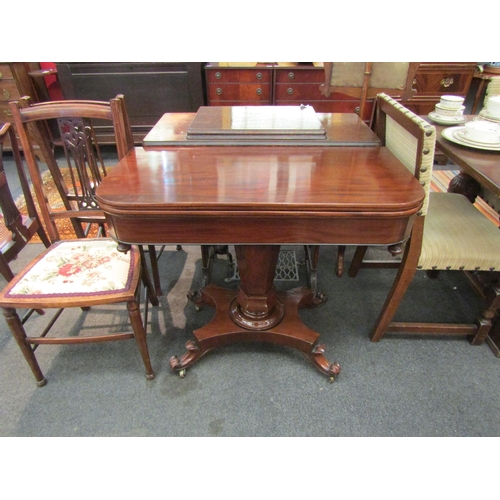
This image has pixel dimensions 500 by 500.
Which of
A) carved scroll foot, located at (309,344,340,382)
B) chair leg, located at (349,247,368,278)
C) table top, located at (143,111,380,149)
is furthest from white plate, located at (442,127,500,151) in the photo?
carved scroll foot, located at (309,344,340,382)

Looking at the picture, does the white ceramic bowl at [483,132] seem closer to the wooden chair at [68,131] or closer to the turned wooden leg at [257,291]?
the turned wooden leg at [257,291]

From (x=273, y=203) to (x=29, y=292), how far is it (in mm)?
915

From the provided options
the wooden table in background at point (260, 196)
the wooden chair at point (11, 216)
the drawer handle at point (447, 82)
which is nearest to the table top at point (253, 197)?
the wooden table in background at point (260, 196)

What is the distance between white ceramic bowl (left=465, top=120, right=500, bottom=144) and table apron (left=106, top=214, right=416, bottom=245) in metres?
0.71

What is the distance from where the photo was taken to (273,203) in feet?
2.84

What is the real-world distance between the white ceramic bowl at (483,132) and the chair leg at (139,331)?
1.46m

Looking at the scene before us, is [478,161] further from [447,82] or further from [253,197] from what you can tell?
[447,82]

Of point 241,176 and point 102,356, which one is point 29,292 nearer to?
point 102,356

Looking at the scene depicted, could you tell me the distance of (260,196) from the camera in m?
0.90

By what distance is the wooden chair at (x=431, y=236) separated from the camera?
1052 millimetres

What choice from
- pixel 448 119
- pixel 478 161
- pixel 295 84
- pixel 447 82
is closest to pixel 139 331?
pixel 478 161

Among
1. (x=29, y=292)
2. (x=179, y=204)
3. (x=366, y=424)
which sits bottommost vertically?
(x=366, y=424)

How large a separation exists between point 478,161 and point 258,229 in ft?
2.95

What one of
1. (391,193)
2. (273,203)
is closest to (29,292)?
(273,203)
